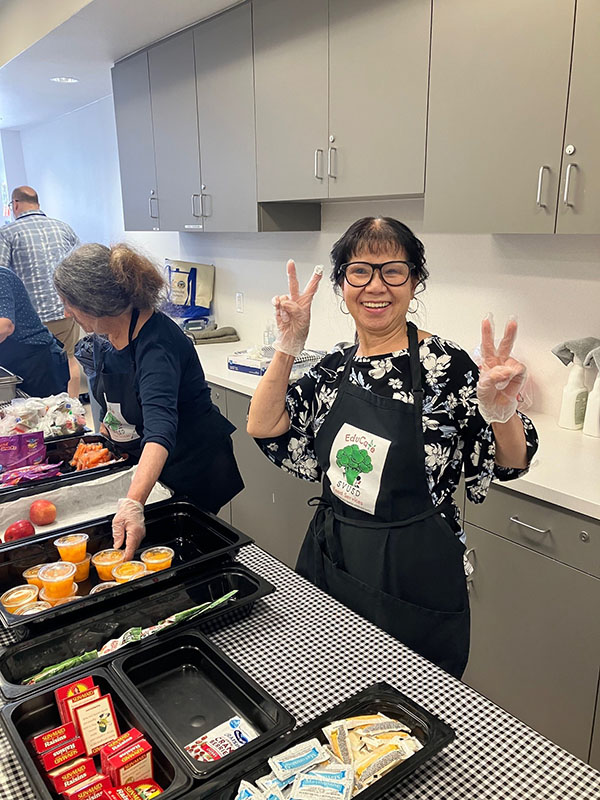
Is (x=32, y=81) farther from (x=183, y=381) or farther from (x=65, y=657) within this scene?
(x=65, y=657)

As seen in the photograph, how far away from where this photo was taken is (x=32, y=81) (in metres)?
4.15

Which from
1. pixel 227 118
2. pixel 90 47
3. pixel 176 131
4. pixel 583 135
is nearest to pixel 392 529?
pixel 583 135

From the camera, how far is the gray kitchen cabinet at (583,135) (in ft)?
5.41

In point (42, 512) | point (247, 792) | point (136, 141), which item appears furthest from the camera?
point (136, 141)

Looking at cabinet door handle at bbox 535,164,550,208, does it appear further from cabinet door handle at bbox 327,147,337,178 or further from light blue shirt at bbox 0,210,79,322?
light blue shirt at bbox 0,210,79,322

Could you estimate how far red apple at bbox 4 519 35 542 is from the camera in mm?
1418

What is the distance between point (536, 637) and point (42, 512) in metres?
1.36

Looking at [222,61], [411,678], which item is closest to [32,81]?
[222,61]

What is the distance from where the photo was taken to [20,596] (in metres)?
1.22

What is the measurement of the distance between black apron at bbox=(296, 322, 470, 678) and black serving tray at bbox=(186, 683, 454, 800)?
1.27 ft

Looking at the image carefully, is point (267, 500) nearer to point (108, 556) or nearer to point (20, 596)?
point (108, 556)

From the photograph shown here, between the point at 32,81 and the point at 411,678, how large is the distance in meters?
4.40

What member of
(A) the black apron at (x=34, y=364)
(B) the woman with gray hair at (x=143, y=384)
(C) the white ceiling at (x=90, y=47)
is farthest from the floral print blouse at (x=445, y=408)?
(A) the black apron at (x=34, y=364)

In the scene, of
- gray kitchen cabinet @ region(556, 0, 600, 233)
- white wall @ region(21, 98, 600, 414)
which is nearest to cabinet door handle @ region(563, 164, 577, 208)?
gray kitchen cabinet @ region(556, 0, 600, 233)
